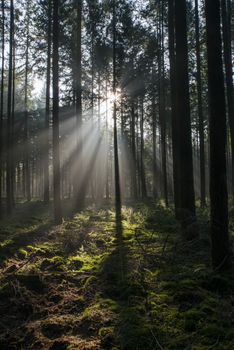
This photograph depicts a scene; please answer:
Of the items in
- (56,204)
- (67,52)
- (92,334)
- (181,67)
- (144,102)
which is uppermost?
(67,52)

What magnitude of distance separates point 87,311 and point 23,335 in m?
1.03

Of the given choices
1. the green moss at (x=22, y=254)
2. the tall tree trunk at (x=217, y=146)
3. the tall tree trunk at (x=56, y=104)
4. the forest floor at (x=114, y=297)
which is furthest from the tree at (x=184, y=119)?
the tall tree trunk at (x=56, y=104)

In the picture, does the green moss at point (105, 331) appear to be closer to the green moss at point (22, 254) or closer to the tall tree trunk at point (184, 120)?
the green moss at point (22, 254)

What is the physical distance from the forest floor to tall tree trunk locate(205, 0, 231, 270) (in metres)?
0.57

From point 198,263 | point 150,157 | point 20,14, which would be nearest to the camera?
point 198,263

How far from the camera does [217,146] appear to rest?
6.96 m

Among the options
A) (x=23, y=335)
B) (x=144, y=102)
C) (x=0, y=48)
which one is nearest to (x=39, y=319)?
(x=23, y=335)

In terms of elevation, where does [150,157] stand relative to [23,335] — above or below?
above

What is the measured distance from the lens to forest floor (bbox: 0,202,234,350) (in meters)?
4.74

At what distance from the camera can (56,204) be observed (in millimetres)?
14555

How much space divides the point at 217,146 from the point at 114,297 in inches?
129

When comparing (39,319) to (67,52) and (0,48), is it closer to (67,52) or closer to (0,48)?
(0,48)

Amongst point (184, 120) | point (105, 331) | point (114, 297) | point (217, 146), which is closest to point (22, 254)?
point (114, 297)

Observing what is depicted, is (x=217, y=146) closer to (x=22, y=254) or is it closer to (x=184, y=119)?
(x=184, y=119)
